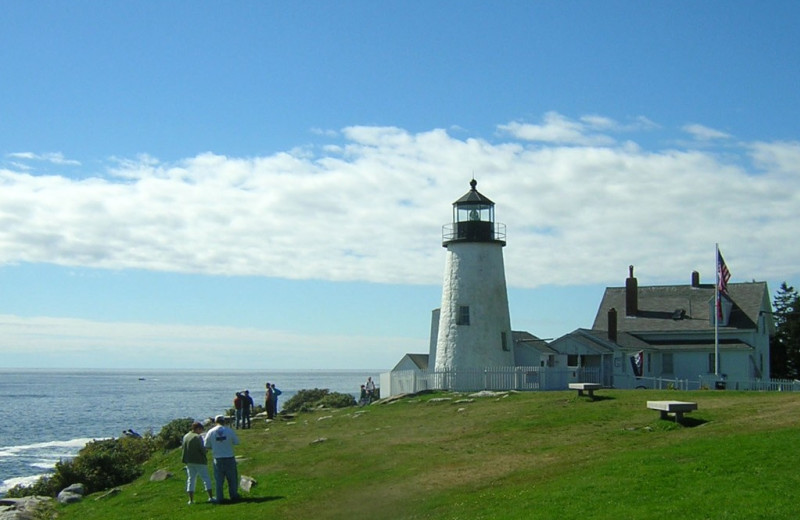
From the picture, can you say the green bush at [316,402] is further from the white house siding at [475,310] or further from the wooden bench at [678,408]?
the wooden bench at [678,408]

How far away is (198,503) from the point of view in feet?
66.1

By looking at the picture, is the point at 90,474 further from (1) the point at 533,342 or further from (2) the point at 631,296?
(2) the point at 631,296

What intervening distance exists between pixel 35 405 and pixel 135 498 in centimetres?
9141

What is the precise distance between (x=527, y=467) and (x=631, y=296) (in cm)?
3791

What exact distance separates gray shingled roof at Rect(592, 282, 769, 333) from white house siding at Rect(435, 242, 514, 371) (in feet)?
41.4

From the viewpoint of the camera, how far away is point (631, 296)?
2237 inches

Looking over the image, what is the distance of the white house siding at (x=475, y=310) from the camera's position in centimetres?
4488

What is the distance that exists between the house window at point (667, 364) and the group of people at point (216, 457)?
120ft

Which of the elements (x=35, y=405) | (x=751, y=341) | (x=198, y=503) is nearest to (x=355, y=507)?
(x=198, y=503)

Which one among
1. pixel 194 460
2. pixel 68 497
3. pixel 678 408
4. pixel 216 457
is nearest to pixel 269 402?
pixel 68 497

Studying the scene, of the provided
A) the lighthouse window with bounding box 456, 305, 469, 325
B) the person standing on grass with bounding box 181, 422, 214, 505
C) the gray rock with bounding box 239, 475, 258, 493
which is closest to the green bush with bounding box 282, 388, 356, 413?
the lighthouse window with bounding box 456, 305, 469, 325

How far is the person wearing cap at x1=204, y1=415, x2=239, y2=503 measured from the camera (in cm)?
1972

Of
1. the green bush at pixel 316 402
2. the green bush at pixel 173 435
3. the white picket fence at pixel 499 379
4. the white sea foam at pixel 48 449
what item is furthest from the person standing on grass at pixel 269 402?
the white sea foam at pixel 48 449

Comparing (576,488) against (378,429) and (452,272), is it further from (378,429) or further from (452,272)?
(452,272)
